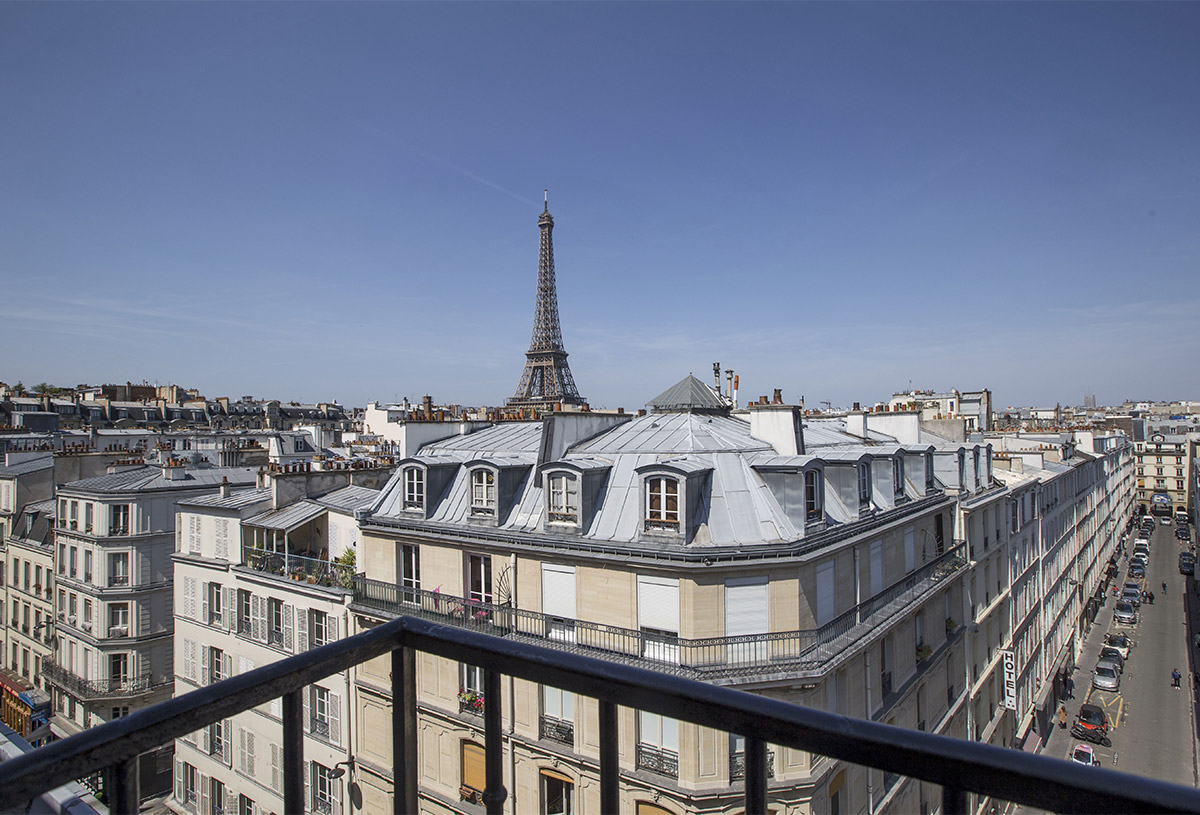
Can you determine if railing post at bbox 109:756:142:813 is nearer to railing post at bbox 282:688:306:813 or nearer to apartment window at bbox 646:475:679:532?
railing post at bbox 282:688:306:813

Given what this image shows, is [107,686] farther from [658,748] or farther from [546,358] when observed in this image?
[546,358]

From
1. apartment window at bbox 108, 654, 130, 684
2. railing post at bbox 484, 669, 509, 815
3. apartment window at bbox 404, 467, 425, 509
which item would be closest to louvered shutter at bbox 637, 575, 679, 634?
apartment window at bbox 404, 467, 425, 509

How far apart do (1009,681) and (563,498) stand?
21748mm

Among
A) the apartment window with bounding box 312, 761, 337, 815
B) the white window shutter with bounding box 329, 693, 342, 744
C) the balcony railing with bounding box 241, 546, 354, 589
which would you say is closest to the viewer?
the apartment window with bounding box 312, 761, 337, 815

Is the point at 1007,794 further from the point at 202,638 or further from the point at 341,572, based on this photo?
the point at 202,638

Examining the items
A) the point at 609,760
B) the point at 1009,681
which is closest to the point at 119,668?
the point at 609,760

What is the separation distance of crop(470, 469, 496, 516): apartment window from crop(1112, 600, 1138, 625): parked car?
4636 centimetres

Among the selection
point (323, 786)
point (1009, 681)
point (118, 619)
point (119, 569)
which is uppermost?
point (119, 569)

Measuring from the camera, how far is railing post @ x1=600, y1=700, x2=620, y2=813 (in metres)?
1.81

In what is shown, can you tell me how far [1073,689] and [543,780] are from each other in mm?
34291

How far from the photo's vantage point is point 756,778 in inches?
64.6

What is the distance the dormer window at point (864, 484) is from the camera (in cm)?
1602

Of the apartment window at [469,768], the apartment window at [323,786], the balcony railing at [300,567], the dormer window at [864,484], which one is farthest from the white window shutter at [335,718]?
the dormer window at [864,484]

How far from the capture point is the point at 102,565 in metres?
24.7
